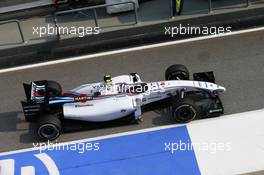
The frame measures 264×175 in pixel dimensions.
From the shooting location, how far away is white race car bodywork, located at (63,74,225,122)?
30.7 feet

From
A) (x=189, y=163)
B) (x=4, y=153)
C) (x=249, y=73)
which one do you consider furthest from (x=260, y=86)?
(x=4, y=153)

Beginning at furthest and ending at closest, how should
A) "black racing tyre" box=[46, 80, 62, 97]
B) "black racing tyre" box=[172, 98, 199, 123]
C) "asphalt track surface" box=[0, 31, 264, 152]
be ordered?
"black racing tyre" box=[46, 80, 62, 97], "asphalt track surface" box=[0, 31, 264, 152], "black racing tyre" box=[172, 98, 199, 123]

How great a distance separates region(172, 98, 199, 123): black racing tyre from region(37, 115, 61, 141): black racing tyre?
2.22 m

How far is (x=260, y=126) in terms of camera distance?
9.25 metres

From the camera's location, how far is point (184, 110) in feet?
30.3

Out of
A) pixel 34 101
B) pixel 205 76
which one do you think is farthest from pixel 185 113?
pixel 34 101

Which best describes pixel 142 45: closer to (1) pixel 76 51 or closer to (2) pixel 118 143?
(1) pixel 76 51

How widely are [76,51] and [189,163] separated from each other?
5.03 metres

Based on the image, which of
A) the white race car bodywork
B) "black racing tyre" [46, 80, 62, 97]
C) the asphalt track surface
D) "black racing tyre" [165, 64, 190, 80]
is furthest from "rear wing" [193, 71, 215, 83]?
"black racing tyre" [46, 80, 62, 97]

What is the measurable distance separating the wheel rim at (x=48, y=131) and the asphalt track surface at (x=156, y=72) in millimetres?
266

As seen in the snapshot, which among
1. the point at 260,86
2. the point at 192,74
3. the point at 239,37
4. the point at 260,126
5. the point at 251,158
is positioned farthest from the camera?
the point at 239,37

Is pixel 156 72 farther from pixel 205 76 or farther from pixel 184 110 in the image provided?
pixel 184 110

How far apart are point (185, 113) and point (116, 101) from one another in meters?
1.33

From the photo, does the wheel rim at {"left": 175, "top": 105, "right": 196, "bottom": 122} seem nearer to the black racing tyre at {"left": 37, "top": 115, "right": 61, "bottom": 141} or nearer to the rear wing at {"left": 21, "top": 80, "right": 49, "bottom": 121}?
the black racing tyre at {"left": 37, "top": 115, "right": 61, "bottom": 141}
